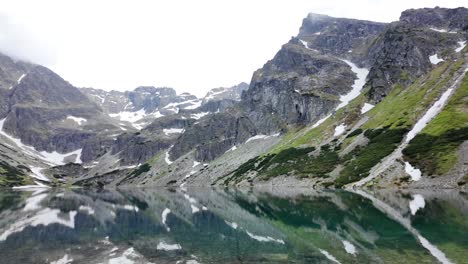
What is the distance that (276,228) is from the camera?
4909 centimetres

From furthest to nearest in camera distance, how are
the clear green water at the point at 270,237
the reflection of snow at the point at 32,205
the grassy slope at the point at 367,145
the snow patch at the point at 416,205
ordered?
the grassy slope at the point at 367,145 < the reflection of snow at the point at 32,205 < the snow patch at the point at 416,205 < the clear green water at the point at 270,237

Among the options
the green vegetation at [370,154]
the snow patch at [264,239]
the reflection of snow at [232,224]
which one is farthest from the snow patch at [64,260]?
the green vegetation at [370,154]

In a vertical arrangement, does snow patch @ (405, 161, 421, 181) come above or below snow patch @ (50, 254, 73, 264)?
above

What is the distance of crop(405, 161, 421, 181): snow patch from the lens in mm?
91769

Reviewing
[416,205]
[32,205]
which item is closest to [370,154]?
[416,205]

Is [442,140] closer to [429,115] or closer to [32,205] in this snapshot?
[429,115]

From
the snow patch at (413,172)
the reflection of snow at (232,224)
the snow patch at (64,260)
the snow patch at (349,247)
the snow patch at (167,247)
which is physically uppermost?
the snow patch at (413,172)

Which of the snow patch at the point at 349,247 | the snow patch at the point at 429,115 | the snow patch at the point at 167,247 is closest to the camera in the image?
the snow patch at the point at 349,247

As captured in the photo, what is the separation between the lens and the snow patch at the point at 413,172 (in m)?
91.8

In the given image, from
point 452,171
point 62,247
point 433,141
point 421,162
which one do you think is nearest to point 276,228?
point 62,247

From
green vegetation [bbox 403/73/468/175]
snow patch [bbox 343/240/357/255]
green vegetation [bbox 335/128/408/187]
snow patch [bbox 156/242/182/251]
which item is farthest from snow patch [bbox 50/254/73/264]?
green vegetation [bbox 335/128/408/187]

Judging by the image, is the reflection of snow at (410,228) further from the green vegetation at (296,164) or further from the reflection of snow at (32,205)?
the reflection of snow at (32,205)

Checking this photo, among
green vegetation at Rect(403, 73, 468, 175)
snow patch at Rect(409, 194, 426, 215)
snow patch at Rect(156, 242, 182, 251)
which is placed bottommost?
snow patch at Rect(156, 242, 182, 251)

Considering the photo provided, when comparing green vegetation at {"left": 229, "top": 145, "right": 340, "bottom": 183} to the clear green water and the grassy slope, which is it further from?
the clear green water
